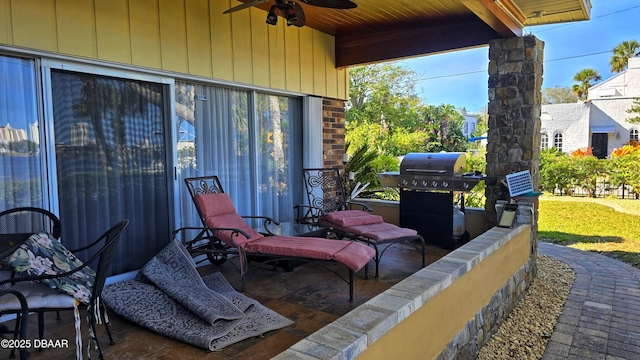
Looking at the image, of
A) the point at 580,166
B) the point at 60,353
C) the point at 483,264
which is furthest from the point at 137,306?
the point at 580,166

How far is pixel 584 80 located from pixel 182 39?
28219 millimetres

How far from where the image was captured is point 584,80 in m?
25.1

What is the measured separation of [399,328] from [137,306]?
1.82 metres

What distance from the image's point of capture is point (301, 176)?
540 centimetres

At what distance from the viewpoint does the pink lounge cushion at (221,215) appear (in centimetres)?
356

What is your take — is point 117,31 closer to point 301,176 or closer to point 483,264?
point 301,176

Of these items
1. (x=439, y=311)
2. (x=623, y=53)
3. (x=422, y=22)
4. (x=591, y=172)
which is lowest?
(x=439, y=311)

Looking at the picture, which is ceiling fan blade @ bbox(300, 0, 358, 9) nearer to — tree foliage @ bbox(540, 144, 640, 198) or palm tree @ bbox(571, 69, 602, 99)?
tree foliage @ bbox(540, 144, 640, 198)

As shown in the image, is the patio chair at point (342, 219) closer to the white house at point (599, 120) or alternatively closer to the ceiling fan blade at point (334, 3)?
the ceiling fan blade at point (334, 3)

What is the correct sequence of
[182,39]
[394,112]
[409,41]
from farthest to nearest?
[394,112]
[409,41]
[182,39]

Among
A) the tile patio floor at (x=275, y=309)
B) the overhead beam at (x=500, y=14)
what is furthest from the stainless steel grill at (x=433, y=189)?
the overhead beam at (x=500, y=14)

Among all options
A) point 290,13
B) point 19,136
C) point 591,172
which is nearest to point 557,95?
point 591,172

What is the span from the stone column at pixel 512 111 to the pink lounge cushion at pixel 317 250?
89.1 inches

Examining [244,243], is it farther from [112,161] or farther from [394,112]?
[394,112]
